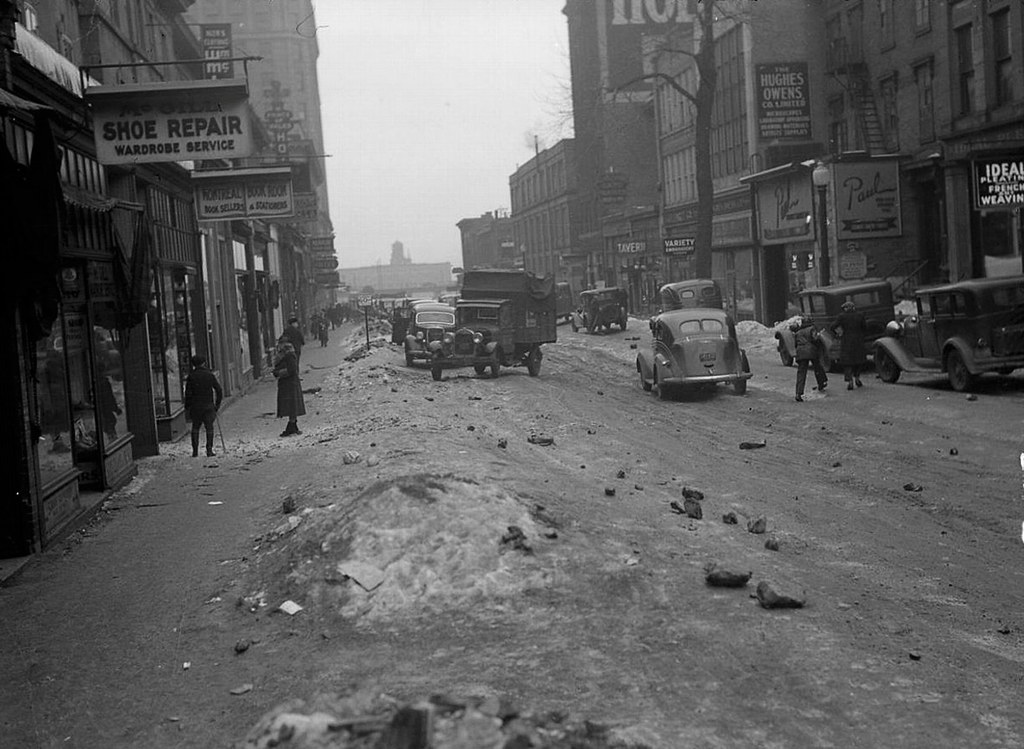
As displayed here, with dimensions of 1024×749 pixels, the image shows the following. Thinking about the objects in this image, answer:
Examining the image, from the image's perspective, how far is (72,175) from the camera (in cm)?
1475

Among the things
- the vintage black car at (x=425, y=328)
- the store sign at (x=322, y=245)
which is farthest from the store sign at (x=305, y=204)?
the store sign at (x=322, y=245)

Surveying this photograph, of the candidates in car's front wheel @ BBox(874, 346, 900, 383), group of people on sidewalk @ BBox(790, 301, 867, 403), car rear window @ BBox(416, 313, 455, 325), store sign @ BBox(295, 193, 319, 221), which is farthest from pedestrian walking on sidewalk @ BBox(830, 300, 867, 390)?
store sign @ BBox(295, 193, 319, 221)

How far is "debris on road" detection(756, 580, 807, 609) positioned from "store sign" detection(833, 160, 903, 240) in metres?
33.1

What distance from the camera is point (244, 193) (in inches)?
966

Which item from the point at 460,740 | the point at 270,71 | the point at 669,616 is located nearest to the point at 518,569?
the point at 669,616

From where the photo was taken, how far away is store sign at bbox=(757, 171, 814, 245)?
42344 mm

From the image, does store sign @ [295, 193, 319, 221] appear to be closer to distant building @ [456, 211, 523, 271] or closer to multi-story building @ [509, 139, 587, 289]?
multi-story building @ [509, 139, 587, 289]

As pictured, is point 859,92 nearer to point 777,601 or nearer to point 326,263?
point 777,601

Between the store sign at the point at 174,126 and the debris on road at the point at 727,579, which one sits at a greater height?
the store sign at the point at 174,126

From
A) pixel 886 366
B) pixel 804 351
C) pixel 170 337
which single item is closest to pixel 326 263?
pixel 170 337

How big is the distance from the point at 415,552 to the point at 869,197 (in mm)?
33520

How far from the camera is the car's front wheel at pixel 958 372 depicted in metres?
21.6

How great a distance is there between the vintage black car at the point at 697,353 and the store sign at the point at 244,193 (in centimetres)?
852

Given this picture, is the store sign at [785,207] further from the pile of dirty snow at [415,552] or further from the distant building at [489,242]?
the distant building at [489,242]
